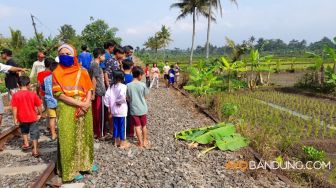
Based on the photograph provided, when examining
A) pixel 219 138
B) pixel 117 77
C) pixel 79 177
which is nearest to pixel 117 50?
pixel 117 77

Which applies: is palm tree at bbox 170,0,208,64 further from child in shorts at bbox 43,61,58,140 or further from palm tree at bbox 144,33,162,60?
child in shorts at bbox 43,61,58,140

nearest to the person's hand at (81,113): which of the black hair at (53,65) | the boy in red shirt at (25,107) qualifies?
the boy in red shirt at (25,107)

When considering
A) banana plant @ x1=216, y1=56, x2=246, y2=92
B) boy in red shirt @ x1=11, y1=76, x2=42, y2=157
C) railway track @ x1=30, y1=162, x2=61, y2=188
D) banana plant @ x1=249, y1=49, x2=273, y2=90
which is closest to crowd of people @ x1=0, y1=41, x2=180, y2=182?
boy in red shirt @ x1=11, y1=76, x2=42, y2=157

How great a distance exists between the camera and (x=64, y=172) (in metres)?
4.51

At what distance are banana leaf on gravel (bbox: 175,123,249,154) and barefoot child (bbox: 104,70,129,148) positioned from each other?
1.37 metres

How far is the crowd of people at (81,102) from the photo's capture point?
14.6 feet

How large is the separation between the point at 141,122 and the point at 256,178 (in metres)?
2.33

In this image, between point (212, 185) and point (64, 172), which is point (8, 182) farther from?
point (212, 185)

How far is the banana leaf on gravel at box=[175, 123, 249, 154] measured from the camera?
20.5ft

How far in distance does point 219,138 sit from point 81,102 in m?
3.02

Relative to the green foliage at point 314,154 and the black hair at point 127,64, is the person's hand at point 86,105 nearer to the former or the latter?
the black hair at point 127,64

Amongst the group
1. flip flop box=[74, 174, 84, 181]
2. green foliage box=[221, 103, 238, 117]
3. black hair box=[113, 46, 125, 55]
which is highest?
black hair box=[113, 46, 125, 55]

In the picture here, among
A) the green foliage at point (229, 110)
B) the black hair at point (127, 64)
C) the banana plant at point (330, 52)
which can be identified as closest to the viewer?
the black hair at point (127, 64)

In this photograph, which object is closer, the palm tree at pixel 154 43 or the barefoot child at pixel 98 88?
the barefoot child at pixel 98 88
